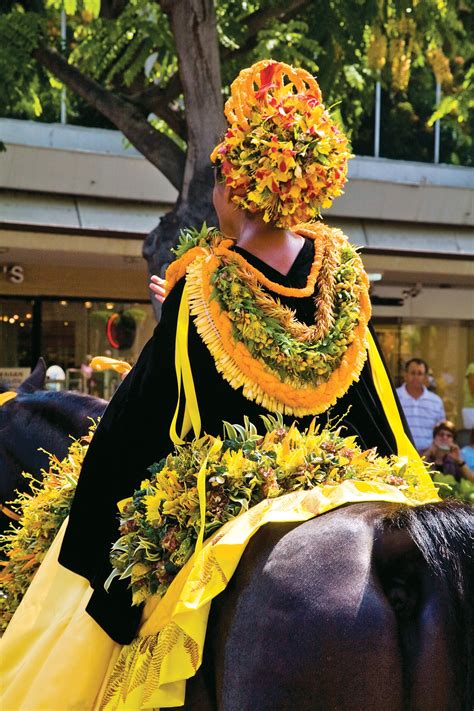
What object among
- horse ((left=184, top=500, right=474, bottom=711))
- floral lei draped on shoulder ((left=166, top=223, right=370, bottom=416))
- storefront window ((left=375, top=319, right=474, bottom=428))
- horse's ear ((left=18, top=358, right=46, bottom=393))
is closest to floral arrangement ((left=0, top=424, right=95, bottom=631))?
floral lei draped on shoulder ((left=166, top=223, right=370, bottom=416))

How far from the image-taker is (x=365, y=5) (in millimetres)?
8039

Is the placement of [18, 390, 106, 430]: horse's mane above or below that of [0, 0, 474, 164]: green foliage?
below

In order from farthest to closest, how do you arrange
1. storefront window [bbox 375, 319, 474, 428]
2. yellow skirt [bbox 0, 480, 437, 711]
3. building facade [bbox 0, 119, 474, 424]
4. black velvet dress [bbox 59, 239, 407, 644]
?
storefront window [bbox 375, 319, 474, 428] → building facade [bbox 0, 119, 474, 424] → black velvet dress [bbox 59, 239, 407, 644] → yellow skirt [bbox 0, 480, 437, 711]

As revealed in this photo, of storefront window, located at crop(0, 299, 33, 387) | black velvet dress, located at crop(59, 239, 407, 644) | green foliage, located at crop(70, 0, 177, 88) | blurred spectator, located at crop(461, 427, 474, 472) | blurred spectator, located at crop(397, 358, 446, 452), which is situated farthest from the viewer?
storefront window, located at crop(0, 299, 33, 387)

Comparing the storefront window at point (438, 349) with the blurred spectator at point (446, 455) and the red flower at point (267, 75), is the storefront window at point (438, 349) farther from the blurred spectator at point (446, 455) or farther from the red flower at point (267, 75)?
the red flower at point (267, 75)

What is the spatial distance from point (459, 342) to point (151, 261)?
10.6m

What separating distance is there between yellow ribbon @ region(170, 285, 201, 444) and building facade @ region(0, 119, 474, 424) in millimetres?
8299

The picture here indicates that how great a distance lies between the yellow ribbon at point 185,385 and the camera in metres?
2.60

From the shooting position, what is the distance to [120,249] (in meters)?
11.3

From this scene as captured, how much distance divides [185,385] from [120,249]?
892 cm

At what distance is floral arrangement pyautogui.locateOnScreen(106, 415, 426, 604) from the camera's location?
238 cm

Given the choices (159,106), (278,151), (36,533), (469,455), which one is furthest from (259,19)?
(36,533)

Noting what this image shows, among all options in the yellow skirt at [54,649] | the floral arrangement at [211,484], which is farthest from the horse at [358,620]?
the yellow skirt at [54,649]

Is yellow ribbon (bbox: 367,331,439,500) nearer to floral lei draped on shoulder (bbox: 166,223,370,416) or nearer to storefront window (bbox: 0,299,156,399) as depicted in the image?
floral lei draped on shoulder (bbox: 166,223,370,416)
